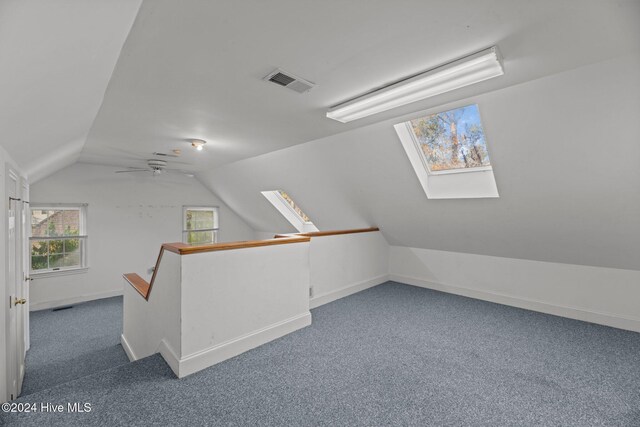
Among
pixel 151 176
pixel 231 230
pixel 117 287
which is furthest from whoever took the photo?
pixel 231 230

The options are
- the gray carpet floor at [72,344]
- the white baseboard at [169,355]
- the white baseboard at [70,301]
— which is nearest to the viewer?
the white baseboard at [169,355]

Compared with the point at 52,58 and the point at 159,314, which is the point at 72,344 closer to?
the point at 159,314

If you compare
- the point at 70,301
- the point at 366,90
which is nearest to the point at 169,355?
the point at 366,90

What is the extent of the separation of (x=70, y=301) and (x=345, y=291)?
4.71 m

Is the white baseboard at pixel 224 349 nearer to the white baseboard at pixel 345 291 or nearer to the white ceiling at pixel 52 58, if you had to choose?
the white baseboard at pixel 345 291

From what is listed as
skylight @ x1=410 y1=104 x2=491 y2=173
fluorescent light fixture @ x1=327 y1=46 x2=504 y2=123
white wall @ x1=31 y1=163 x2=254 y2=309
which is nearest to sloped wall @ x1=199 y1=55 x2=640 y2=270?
skylight @ x1=410 y1=104 x2=491 y2=173

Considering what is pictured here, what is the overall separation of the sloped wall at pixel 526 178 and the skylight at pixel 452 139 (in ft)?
1.18

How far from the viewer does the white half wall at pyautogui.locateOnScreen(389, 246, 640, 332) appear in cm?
306

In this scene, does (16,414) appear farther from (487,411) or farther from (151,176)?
(151,176)

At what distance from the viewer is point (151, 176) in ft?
18.9

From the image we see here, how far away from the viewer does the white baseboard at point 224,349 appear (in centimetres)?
222

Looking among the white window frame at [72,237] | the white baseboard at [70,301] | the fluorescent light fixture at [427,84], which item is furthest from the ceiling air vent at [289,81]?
the white baseboard at [70,301]

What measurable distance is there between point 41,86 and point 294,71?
1.34 m

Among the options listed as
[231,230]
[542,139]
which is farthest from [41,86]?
[231,230]
